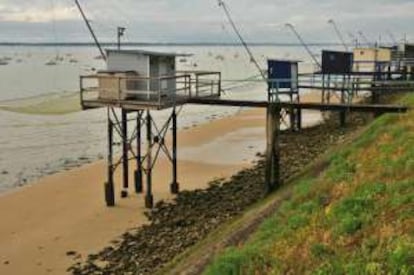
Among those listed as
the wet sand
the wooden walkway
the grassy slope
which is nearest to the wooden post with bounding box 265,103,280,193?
the wooden walkway

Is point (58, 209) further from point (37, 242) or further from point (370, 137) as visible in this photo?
point (370, 137)

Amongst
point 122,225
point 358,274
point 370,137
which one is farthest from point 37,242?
point 358,274

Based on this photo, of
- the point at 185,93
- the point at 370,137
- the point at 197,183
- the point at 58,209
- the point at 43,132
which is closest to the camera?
the point at 370,137

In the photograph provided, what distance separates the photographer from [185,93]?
99.6 feet

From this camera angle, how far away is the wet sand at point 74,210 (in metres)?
22.4

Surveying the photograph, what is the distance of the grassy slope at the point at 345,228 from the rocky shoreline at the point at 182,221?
5.38 meters

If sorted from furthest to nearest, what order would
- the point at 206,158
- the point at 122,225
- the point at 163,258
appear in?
the point at 206,158 → the point at 122,225 → the point at 163,258

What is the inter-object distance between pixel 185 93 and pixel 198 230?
30.3ft

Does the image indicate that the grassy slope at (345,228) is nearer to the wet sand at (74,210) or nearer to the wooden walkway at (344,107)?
the wooden walkway at (344,107)

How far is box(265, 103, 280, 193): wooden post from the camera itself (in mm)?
26828

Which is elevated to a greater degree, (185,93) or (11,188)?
(185,93)

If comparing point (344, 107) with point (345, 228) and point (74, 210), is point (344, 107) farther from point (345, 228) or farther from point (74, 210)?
point (345, 228)

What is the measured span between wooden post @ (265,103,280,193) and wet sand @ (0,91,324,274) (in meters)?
5.21

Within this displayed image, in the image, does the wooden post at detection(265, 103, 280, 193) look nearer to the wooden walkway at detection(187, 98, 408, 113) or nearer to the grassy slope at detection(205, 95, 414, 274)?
the wooden walkway at detection(187, 98, 408, 113)
